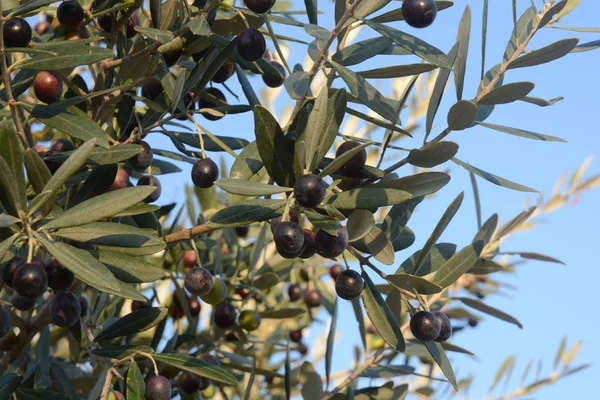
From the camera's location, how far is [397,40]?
4.41ft

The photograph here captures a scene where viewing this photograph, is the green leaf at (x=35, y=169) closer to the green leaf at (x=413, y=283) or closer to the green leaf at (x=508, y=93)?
the green leaf at (x=413, y=283)

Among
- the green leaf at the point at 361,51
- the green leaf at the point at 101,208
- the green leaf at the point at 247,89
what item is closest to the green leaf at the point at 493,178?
the green leaf at the point at 361,51

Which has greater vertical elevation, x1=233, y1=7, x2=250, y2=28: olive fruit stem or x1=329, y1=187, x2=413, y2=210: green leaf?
x1=233, y1=7, x2=250, y2=28: olive fruit stem

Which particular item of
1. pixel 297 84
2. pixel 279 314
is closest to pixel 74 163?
pixel 297 84

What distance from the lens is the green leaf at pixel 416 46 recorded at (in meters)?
1.30

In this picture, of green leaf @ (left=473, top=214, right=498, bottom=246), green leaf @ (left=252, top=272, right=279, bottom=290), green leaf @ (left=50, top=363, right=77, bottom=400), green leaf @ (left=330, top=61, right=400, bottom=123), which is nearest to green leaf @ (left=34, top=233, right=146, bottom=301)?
green leaf @ (left=330, top=61, right=400, bottom=123)

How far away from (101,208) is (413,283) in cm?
57

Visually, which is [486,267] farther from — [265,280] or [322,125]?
[322,125]

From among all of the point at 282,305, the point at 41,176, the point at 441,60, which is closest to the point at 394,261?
the point at 441,60

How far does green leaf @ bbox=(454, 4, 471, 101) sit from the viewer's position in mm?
1479

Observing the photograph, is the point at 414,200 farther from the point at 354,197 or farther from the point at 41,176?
the point at 41,176

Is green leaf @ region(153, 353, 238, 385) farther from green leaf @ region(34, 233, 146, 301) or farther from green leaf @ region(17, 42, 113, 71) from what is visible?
green leaf @ region(17, 42, 113, 71)

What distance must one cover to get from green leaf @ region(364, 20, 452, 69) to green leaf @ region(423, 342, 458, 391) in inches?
22.8

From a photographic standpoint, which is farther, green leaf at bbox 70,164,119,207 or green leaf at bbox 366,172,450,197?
green leaf at bbox 70,164,119,207
